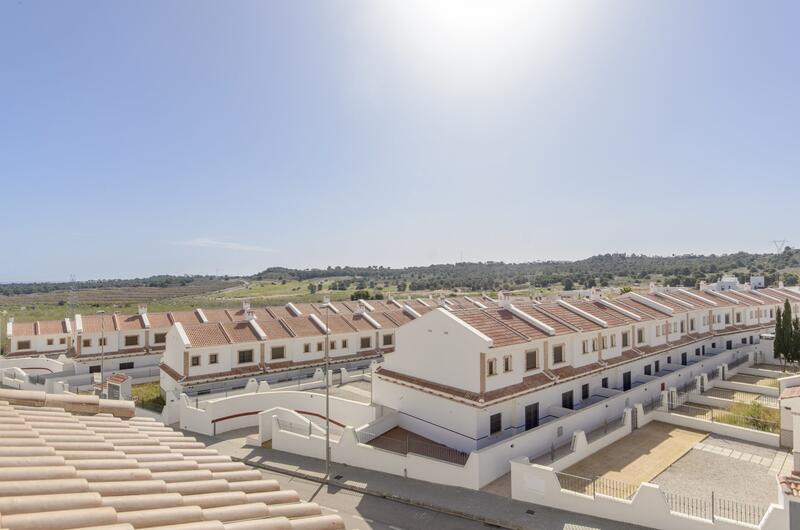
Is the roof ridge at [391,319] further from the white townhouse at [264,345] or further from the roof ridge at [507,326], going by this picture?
the roof ridge at [507,326]

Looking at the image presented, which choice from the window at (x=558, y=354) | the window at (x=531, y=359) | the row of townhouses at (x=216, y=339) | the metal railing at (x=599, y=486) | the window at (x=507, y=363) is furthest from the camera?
the row of townhouses at (x=216, y=339)

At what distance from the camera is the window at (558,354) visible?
31.5 m

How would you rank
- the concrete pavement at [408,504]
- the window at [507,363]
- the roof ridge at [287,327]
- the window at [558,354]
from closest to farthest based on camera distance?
1. the concrete pavement at [408,504]
2. the window at [507,363]
3. the window at [558,354]
4. the roof ridge at [287,327]

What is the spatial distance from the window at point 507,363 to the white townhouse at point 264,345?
13433mm

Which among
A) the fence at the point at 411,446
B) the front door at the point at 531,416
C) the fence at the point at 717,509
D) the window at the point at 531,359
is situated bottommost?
the fence at the point at 411,446

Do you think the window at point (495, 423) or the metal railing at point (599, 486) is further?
the window at point (495, 423)

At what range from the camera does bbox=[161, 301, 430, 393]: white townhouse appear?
39875mm

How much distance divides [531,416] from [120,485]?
26.1 m

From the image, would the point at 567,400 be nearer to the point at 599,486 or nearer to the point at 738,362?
the point at 599,486

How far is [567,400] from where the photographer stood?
31.5m

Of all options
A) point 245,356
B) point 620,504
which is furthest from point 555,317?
point 245,356

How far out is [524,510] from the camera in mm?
20875

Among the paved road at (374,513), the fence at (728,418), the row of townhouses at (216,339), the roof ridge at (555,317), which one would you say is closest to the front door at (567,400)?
the roof ridge at (555,317)

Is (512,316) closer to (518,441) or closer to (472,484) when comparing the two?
(518,441)
